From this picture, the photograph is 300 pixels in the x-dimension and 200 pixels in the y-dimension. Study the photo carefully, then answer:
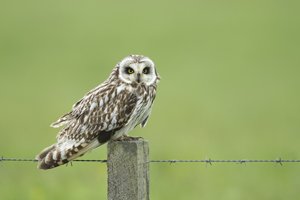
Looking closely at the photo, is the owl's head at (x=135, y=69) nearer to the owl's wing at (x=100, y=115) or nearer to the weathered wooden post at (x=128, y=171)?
the owl's wing at (x=100, y=115)

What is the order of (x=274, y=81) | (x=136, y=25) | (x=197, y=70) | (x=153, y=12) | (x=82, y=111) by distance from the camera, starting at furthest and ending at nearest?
(x=153, y=12) → (x=136, y=25) → (x=197, y=70) → (x=274, y=81) → (x=82, y=111)

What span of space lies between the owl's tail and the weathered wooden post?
2.18 feet

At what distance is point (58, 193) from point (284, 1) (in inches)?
1353

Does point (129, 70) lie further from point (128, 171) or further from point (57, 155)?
point (128, 171)

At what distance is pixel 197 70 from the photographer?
32.5 m

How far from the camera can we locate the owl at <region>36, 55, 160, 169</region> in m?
7.11

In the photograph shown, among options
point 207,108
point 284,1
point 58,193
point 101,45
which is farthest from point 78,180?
point 284,1

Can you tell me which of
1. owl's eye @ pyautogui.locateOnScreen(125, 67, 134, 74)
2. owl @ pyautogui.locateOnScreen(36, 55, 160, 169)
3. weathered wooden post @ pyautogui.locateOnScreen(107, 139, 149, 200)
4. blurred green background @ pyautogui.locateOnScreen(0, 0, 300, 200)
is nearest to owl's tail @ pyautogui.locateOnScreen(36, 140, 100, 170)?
owl @ pyautogui.locateOnScreen(36, 55, 160, 169)

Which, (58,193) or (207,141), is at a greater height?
(207,141)

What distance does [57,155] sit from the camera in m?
7.00

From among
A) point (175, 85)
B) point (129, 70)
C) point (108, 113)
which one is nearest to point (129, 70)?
point (129, 70)

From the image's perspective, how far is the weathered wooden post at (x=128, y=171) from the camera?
633 cm

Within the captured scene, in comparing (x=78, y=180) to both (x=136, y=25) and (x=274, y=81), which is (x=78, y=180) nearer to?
(x=274, y=81)

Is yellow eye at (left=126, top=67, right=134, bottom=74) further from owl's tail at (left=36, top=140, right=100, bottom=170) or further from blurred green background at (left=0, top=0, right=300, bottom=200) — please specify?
blurred green background at (left=0, top=0, right=300, bottom=200)
